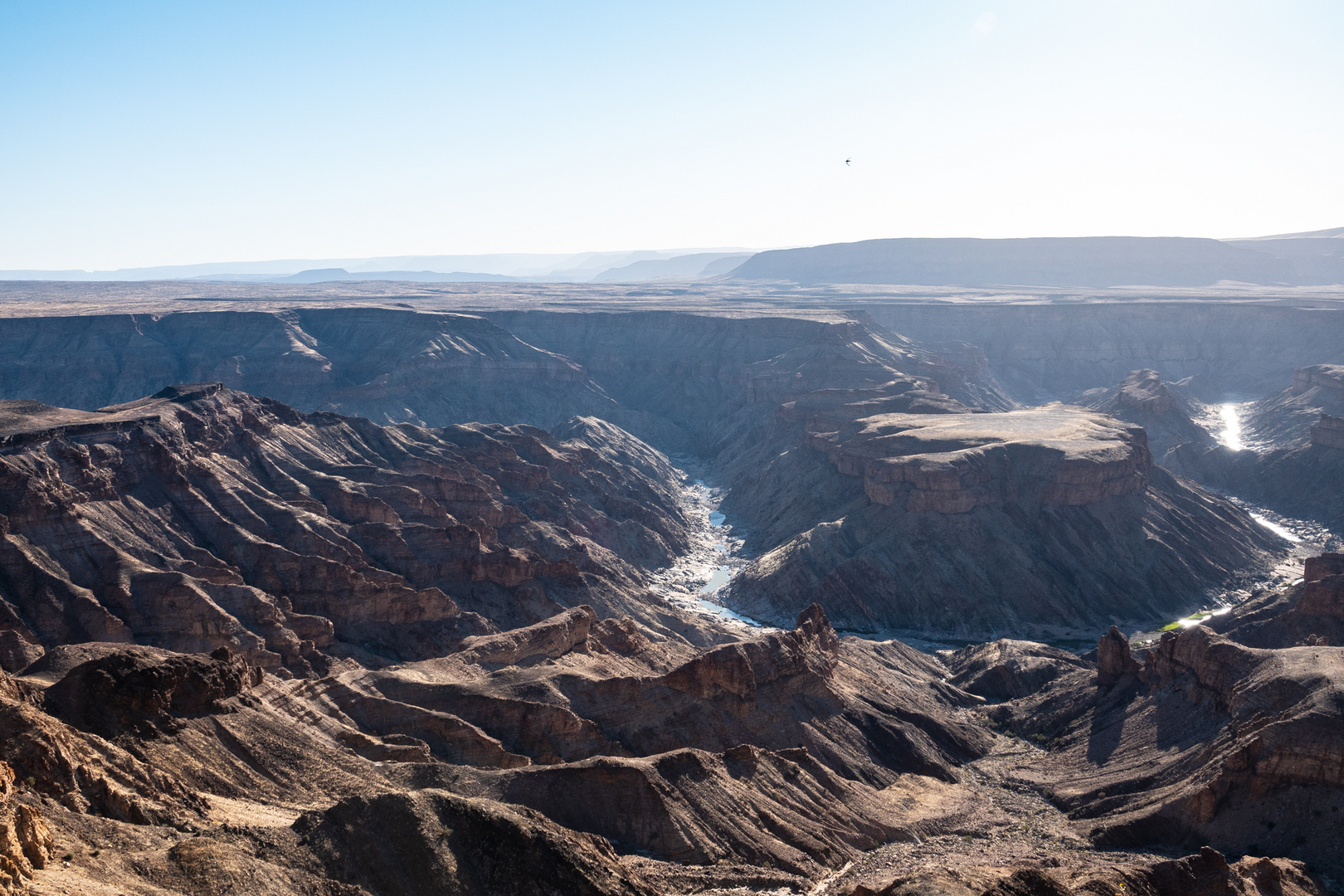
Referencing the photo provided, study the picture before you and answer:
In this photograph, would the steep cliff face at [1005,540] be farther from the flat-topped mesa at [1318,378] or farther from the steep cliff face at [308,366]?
the steep cliff face at [308,366]

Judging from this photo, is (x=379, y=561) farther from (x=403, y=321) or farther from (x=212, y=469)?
(x=403, y=321)

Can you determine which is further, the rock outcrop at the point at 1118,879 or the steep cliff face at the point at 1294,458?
the steep cliff face at the point at 1294,458

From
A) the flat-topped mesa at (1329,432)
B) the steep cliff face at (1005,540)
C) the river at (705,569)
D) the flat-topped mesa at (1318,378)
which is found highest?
the flat-topped mesa at (1318,378)

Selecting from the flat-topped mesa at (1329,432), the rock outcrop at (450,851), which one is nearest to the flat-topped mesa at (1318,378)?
the flat-topped mesa at (1329,432)

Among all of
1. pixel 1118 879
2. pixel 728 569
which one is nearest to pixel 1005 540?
pixel 728 569

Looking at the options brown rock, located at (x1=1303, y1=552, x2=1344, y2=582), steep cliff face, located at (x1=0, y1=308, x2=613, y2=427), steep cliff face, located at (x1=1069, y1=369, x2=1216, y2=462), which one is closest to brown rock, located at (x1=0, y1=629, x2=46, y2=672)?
brown rock, located at (x1=1303, y1=552, x2=1344, y2=582)

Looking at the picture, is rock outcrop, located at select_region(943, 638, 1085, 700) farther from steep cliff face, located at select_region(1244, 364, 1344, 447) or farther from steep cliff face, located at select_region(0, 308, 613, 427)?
Result: steep cliff face, located at select_region(0, 308, 613, 427)
